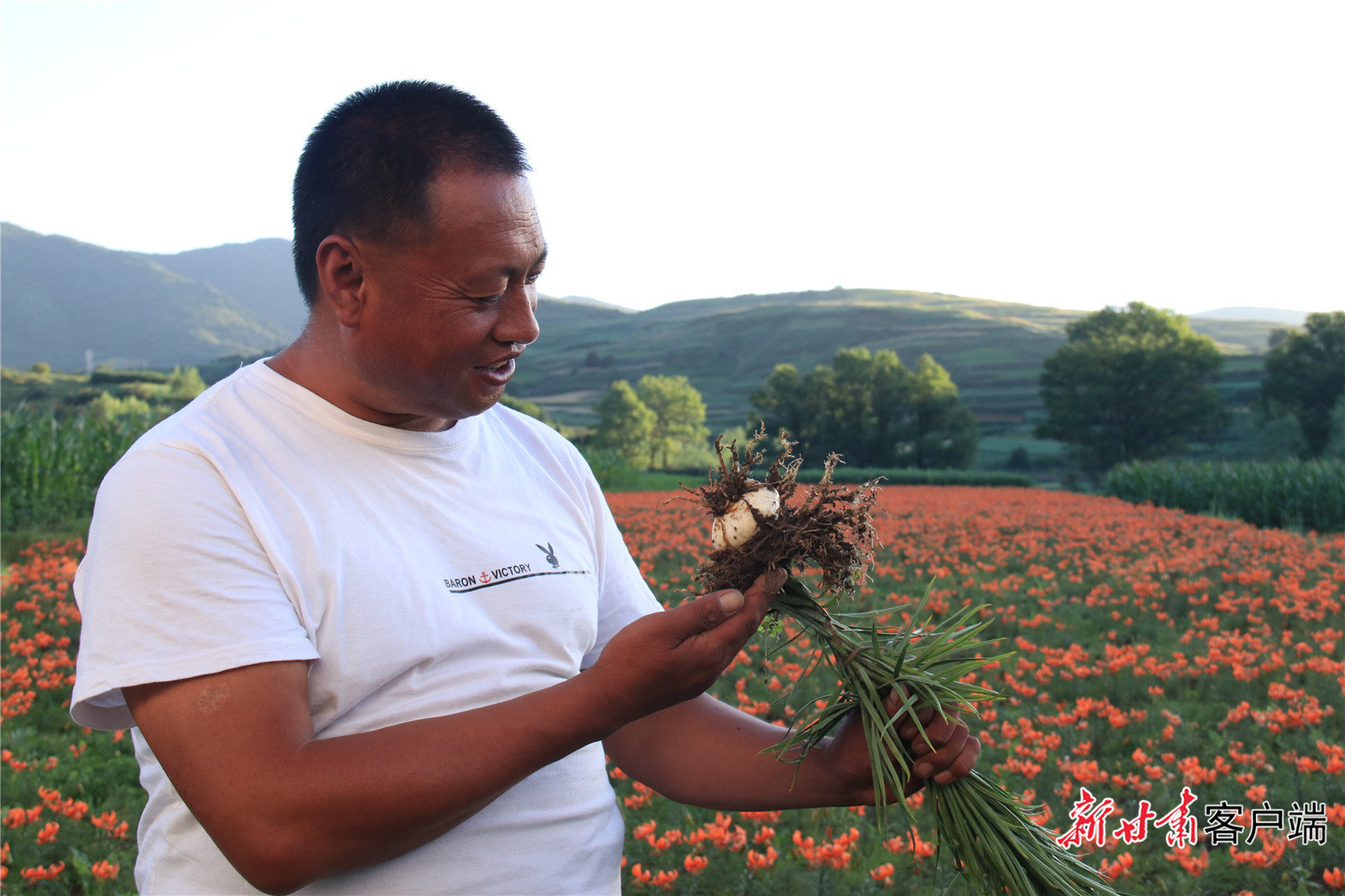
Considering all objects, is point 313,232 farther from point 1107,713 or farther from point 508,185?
point 1107,713

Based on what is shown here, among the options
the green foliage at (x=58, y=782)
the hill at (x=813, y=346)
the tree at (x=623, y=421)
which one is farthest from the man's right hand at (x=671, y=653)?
the hill at (x=813, y=346)

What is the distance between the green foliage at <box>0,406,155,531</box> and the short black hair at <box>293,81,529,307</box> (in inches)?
504

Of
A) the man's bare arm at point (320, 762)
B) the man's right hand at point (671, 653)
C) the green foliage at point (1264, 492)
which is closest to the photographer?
the man's bare arm at point (320, 762)

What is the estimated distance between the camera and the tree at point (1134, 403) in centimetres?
4597

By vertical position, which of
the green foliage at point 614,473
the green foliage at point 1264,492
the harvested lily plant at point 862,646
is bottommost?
the green foliage at point 614,473

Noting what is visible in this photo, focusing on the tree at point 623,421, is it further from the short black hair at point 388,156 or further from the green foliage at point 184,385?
the short black hair at point 388,156

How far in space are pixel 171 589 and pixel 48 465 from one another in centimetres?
1515

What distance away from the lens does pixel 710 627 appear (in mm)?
1471

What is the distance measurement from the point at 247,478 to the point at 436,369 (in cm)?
34

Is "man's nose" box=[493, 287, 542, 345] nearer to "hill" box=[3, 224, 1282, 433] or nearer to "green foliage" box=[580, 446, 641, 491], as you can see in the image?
"green foliage" box=[580, 446, 641, 491]

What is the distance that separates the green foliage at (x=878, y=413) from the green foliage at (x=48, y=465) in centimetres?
3633

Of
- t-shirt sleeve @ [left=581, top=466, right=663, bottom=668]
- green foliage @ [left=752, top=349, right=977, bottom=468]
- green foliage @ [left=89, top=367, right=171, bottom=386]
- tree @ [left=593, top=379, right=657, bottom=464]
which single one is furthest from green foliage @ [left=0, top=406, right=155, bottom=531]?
green foliage @ [left=89, top=367, right=171, bottom=386]

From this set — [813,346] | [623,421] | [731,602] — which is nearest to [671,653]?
[731,602]

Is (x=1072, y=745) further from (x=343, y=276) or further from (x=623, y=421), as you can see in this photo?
(x=623, y=421)
